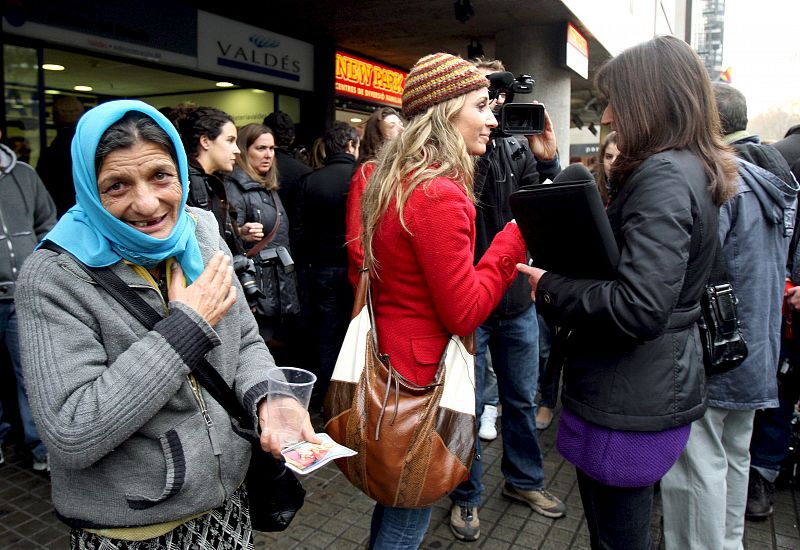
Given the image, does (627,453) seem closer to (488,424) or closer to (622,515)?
(622,515)

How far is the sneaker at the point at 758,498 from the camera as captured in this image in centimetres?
346

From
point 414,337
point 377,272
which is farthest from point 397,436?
point 377,272

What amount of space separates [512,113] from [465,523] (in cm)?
207

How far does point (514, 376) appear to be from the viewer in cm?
326

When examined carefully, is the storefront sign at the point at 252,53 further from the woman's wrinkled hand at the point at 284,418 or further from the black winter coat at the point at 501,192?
the woman's wrinkled hand at the point at 284,418

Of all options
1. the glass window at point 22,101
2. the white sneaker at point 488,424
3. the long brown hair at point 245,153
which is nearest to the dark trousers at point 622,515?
the white sneaker at point 488,424

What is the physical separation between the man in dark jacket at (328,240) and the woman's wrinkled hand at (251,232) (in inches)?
30.1

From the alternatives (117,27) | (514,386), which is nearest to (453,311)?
(514,386)

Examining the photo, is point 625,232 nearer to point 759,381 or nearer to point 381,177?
point 381,177

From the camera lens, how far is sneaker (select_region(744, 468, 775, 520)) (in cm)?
346

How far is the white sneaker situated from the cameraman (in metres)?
0.97

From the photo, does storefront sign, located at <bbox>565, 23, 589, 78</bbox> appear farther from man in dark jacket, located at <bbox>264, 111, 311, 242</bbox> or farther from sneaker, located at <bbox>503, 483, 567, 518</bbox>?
sneaker, located at <bbox>503, 483, 567, 518</bbox>

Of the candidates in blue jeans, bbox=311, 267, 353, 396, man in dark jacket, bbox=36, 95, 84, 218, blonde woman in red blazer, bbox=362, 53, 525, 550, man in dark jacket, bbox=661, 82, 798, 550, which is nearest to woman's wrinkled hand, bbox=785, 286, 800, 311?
man in dark jacket, bbox=661, 82, 798, 550

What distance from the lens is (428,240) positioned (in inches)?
77.9
